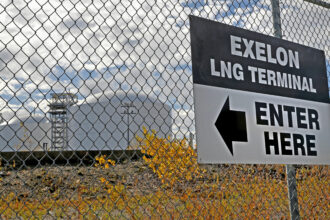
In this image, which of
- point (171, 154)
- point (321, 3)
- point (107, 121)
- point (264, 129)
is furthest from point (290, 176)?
point (107, 121)

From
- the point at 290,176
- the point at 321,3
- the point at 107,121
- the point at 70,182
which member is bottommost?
the point at 70,182

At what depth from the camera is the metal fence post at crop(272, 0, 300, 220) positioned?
3412 mm

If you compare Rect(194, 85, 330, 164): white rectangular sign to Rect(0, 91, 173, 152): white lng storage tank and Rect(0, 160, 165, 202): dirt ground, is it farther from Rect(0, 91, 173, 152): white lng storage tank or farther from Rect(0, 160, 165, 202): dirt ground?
Rect(0, 160, 165, 202): dirt ground

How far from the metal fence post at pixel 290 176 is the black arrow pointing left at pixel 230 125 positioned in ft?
1.89

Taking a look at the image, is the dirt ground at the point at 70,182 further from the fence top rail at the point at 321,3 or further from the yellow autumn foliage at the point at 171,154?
the fence top rail at the point at 321,3

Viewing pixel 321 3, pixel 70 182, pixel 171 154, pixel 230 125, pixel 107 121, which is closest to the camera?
pixel 230 125

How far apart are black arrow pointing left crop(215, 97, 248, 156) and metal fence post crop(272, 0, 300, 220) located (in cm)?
58

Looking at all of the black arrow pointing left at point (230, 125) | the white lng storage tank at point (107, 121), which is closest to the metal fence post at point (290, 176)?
the black arrow pointing left at point (230, 125)

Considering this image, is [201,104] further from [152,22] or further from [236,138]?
[152,22]

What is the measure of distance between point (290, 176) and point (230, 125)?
781mm

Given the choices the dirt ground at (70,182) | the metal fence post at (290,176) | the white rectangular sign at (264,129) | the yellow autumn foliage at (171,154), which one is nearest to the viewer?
the white rectangular sign at (264,129)

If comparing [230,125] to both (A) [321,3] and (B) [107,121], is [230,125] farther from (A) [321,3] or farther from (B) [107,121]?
(B) [107,121]

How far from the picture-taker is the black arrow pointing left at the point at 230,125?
10.3ft

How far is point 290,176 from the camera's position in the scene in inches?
136
